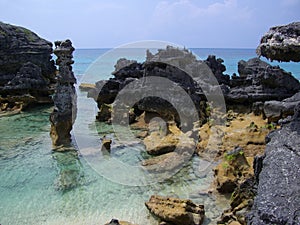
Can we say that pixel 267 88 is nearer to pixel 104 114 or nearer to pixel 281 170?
pixel 104 114

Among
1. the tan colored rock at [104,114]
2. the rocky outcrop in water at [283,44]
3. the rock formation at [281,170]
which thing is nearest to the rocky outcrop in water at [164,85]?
the tan colored rock at [104,114]

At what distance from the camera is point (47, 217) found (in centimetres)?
1081

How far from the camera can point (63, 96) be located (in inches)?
683

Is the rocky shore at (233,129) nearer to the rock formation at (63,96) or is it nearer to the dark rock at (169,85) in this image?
the dark rock at (169,85)

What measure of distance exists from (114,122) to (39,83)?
1116cm

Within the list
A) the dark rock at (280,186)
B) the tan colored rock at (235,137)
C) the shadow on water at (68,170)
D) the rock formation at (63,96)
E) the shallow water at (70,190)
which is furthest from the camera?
the rock formation at (63,96)

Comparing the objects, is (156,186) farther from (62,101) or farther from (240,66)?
(240,66)

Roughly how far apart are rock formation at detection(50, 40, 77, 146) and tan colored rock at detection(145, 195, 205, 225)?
8576 millimetres

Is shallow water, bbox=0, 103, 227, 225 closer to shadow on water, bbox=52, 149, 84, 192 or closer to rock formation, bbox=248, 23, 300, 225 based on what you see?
shadow on water, bbox=52, 149, 84, 192

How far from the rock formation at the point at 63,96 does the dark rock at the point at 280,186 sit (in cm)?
1205

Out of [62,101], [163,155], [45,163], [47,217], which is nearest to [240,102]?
[163,155]

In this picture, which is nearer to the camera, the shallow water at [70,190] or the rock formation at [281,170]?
the rock formation at [281,170]

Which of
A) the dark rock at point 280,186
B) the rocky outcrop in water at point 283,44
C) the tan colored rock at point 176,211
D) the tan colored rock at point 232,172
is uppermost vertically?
the rocky outcrop in water at point 283,44

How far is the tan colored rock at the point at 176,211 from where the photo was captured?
31.3 ft
